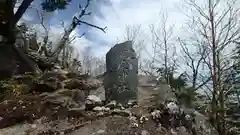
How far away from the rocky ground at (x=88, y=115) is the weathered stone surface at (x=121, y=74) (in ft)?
0.86

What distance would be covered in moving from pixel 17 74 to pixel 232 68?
32.7 ft

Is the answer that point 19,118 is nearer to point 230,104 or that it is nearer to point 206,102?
point 206,102

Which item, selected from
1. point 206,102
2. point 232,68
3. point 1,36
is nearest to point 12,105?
point 1,36

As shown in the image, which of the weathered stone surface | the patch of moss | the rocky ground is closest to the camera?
the rocky ground

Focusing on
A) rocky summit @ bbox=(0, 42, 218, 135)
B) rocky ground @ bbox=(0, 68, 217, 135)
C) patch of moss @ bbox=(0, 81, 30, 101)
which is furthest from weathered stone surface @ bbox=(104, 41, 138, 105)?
patch of moss @ bbox=(0, 81, 30, 101)

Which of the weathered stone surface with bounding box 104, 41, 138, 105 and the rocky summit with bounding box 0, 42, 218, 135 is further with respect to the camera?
the weathered stone surface with bounding box 104, 41, 138, 105

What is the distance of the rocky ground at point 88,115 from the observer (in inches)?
178

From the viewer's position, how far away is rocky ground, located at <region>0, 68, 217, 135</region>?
178 inches

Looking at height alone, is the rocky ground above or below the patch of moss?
below

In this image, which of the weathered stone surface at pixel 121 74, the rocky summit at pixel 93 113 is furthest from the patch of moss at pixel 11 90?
the weathered stone surface at pixel 121 74

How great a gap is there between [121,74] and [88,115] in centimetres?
145

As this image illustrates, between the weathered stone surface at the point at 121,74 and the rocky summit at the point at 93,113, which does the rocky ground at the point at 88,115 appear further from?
the weathered stone surface at the point at 121,74

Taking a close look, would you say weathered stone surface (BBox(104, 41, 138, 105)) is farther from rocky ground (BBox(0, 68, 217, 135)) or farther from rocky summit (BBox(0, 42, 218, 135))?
rocky ground (BBox(0, 68, 217, 135))

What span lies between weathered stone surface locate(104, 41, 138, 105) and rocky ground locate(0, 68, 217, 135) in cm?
26
